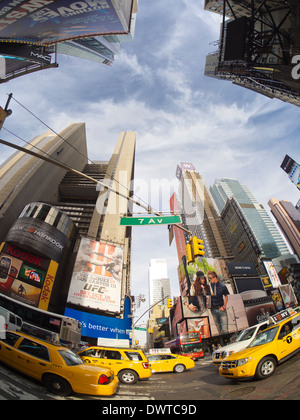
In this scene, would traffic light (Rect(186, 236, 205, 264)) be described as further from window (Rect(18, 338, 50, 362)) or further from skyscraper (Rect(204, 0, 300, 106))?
skyscraper (Rect(204, 0, 300, 106))

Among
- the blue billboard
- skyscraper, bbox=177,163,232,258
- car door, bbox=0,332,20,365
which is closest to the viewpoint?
car door, bbox=0,332,20,365

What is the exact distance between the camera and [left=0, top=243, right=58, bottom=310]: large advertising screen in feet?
86.2

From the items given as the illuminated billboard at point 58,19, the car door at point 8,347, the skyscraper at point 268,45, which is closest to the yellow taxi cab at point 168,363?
the car door at point 8,347

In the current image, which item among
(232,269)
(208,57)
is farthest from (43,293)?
(232,269)

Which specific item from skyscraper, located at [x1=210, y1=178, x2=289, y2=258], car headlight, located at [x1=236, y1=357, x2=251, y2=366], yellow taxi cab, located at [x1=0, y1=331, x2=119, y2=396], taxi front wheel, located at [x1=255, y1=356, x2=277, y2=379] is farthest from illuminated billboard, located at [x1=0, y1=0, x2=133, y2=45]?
skyscraper, located at [x1=210, y1=178, x2=289, y2=258]

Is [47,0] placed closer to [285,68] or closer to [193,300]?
[285,68]

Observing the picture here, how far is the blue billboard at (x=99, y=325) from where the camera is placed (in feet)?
95.4

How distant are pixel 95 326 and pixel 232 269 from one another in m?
48.8

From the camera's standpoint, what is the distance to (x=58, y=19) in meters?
14.6

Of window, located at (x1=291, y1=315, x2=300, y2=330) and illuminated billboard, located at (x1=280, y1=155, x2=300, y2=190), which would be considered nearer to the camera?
window, located at (x1=291, y1=315, x2=300, y2=330)

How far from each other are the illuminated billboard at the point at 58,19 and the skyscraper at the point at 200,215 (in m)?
122

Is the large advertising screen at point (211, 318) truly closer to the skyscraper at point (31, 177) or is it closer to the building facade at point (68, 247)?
the building facade at point (68, 247)

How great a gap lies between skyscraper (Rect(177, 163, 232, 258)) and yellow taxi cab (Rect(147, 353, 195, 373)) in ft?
404
